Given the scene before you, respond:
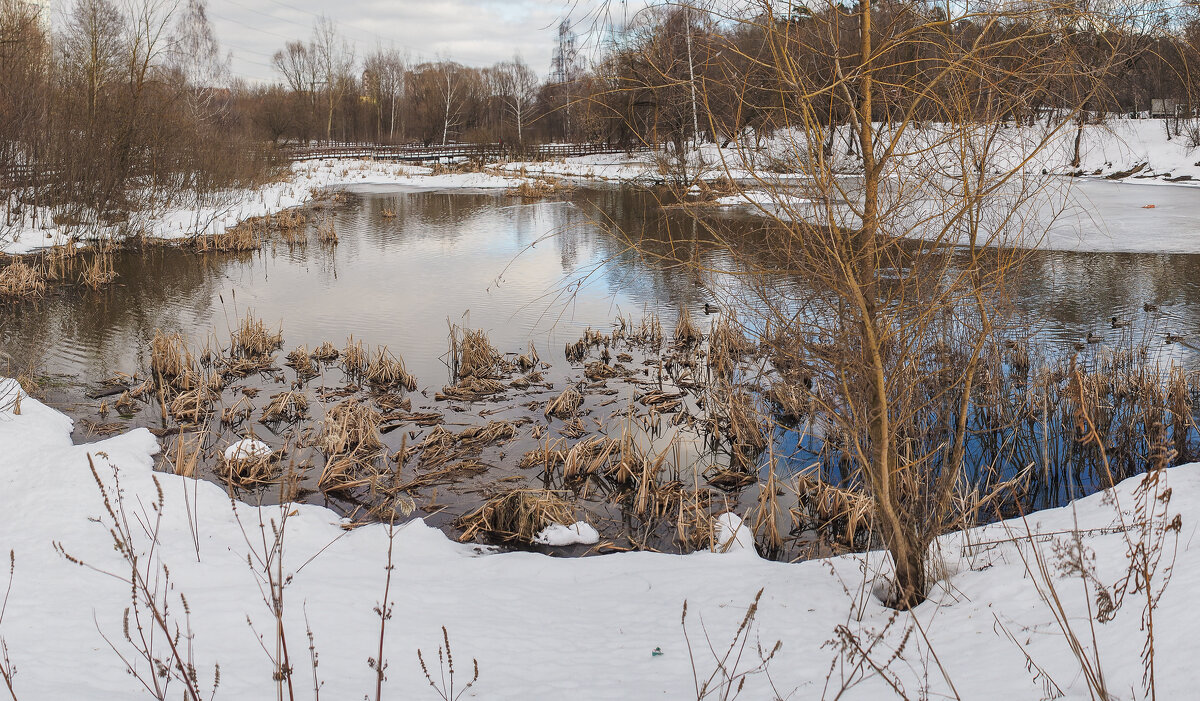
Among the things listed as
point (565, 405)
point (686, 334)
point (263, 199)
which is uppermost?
point (263, 199)

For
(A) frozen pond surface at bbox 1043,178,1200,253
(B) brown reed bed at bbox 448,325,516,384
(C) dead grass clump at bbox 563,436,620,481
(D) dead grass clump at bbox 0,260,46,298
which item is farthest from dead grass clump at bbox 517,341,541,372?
(D) dead grass clump at bbox 0,260,46,298

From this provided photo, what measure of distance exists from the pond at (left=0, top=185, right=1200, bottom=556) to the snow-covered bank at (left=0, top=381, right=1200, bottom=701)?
0.95 metres

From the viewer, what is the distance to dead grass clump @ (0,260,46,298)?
38.9 ft

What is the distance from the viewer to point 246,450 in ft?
20.0

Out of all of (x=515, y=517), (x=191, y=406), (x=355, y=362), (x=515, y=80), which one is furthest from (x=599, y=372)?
(x=515, y=80)

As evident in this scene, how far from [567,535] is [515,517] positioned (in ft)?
1.16

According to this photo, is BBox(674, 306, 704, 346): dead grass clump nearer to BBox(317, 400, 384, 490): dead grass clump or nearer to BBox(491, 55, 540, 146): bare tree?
BBox(317, 400, 384, 490): dead grass clump

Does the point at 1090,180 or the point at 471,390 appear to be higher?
the point at 1090,180

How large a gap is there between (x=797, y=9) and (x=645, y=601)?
8.59ft

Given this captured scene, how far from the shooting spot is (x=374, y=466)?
6.21 m

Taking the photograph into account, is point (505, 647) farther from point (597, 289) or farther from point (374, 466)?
point (597, 289)

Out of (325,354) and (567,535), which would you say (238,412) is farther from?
(567,535)

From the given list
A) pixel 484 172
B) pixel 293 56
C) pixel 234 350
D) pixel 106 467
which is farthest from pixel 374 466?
pixel 293 56

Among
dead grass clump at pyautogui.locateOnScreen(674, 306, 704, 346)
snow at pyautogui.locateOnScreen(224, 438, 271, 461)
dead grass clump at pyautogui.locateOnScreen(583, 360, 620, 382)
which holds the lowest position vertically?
snow at pyautogui.locateOnScreen(224, 438, 271, 461)
